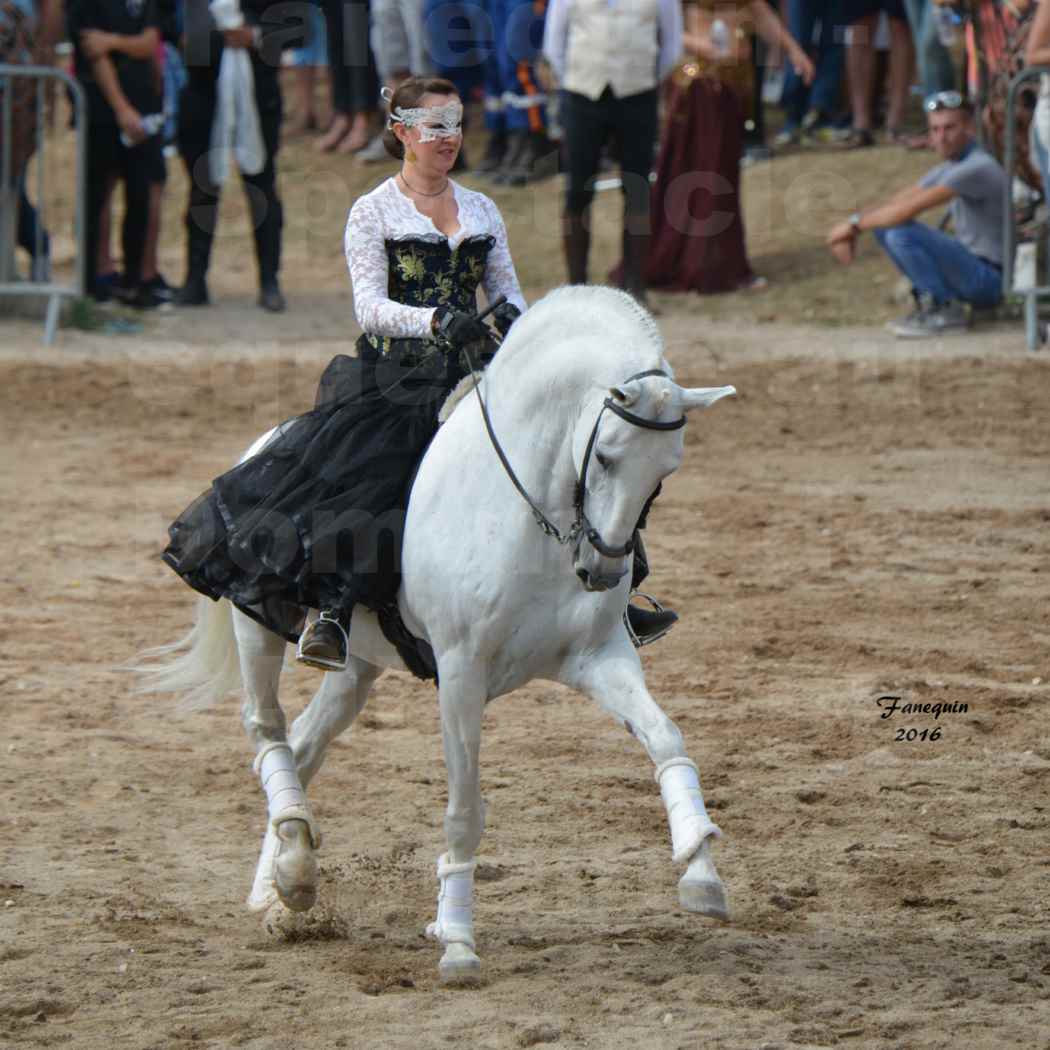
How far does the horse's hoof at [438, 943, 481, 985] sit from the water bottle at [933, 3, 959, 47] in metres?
11.0

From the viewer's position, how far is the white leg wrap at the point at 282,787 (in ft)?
17.2

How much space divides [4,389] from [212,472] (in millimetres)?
Answer: 2485

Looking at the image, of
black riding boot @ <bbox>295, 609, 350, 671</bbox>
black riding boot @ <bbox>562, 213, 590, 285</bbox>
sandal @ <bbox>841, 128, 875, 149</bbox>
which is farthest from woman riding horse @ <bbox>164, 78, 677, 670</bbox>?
sandal @ <bbox>841, 128, 875, 149</bbox>

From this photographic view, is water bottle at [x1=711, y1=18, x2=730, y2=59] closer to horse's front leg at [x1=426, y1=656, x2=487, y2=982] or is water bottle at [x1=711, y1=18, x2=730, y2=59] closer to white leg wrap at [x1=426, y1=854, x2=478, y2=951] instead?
horse's front leg at [x1=426, y1=656, x2=487, y2=982]

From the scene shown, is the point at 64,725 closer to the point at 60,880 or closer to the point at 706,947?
the point at 60,880

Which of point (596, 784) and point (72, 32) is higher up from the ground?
point (72, 32)

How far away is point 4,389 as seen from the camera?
1248 centimetres

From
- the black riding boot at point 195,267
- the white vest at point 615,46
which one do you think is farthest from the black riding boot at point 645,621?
the black riding boot at point 195,267

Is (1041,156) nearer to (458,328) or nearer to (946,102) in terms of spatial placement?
(946,102)

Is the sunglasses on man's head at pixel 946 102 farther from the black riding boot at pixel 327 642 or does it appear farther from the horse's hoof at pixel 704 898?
the horse's hoof at pixel 704 898

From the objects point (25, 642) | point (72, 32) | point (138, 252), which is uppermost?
point (72, 32)

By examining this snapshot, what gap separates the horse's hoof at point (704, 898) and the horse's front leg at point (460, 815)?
664 mm

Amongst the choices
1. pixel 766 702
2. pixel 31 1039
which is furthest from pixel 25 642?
pixel 31 1039

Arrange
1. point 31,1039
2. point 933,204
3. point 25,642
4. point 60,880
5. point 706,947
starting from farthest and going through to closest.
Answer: point 933,204 < point 25,642 < point 60,880 < point 706,947 < point 31,1039
